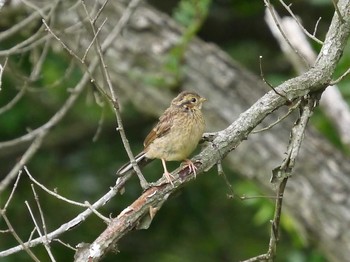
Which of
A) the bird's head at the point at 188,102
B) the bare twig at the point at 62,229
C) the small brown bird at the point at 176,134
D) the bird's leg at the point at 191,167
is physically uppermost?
the bird's head at the point at 188,102

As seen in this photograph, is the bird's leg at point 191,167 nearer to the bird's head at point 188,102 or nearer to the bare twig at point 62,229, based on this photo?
the bare twig at point 62,229

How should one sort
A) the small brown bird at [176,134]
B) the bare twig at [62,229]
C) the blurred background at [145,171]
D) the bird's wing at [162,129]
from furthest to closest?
the blurred background at [145,171] < the bird's wing at [162,129] < the small brown bird at [176,134] < the bare twig at [62,229]

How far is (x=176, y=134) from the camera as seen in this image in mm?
5125

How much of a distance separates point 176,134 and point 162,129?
0.19 meters

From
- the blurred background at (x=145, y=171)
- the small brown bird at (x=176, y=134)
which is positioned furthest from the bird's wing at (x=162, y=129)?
the blurred background at (x=145, y=171)

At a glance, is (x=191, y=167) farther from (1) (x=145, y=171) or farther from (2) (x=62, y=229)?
(1) (x=145, y=171)

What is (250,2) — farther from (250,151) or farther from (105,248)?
(105,248)

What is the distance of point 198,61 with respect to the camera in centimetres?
743

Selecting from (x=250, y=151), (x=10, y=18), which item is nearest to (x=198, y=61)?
(x=250, y=151)

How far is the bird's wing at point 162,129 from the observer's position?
17.0 ft

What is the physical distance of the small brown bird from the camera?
496cm

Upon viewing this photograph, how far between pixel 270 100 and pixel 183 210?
→ 4.98 m

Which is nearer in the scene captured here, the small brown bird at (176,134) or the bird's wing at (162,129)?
the small brown bird at (176,134)

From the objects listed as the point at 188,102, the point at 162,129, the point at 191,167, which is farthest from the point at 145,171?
the point at 191,167
